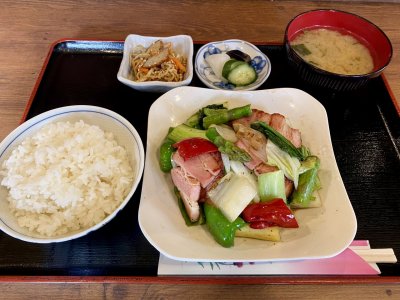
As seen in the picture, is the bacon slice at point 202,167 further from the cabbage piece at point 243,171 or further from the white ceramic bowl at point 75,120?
the white ceramic bowl at point 75,120

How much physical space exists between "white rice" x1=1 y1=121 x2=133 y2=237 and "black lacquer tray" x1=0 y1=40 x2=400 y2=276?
0.12 metres

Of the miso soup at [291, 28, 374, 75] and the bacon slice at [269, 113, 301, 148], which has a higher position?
the miso soup at [291, 28, 374, 75]

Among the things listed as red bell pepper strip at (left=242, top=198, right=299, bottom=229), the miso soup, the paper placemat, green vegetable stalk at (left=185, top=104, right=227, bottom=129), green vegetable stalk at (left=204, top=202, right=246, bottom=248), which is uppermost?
the miso soup

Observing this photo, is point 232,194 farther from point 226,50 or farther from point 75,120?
point 226,50

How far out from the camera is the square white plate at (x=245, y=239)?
1.34 metres

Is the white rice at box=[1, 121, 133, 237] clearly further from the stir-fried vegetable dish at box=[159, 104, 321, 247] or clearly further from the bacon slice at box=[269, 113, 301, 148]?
the bacon slice at box=[269, 113, 301, 148]

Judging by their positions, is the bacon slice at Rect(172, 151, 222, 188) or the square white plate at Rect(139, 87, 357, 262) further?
the bacon slice at Rect(172, 151, 222, 188)

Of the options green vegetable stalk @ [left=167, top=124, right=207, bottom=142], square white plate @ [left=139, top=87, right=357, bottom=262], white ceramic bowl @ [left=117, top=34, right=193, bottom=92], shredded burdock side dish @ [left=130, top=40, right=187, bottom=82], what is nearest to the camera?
square white plate @ [left=139, top=87, right=357, bottom=262]

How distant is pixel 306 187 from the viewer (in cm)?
153

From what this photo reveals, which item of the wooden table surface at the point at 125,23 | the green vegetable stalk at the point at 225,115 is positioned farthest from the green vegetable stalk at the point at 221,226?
the wooden table surface at the point at 125,23

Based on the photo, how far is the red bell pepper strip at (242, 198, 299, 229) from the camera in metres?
1.42

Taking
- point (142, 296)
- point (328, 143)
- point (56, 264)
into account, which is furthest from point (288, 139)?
point (56, 264)

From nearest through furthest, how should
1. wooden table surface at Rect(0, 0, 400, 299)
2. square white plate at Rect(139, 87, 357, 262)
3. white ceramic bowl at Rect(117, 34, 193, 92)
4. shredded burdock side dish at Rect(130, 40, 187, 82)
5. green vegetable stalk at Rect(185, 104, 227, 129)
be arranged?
1. square white plate at Rect(139, 87, 357, 262)
2. green vegetable stalk at Rect(185, 104, 227, 129)
3. white ceramic bowl at Rect(117, 34, 193, 92)
4. shredded burdock side dish at Rect(130, 40, 187, 82)
5. wooden table surface at Rect(0, 0, 400, 299)

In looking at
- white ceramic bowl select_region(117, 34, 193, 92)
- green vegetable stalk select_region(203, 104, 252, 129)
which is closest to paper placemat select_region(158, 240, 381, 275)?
green vegetable stalk select_region(203, 104, 252, 129)
